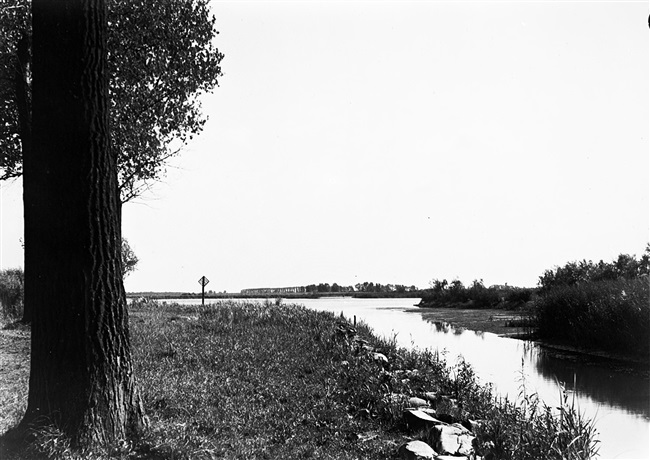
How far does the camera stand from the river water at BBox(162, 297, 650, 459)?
30.7 feet

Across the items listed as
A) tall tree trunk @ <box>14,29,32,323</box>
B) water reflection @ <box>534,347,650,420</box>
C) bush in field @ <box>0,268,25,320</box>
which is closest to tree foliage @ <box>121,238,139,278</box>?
bush in field @ <box>0,268,25,320</box>

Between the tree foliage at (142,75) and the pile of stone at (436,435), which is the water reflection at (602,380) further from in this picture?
the tree foliage at (142,75)

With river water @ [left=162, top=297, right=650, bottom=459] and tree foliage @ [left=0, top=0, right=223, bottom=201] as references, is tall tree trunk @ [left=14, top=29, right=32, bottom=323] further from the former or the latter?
river water @ [left=162, top=297, right=650, bottom=459]

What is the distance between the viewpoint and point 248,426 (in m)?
7.17

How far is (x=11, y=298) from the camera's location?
1950 cm

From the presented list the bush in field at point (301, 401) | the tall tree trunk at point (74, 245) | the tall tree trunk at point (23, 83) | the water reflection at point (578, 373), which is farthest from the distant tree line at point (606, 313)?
the tall tree trunk at point (23, 83)

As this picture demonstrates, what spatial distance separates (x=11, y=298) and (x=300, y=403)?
15.6 m

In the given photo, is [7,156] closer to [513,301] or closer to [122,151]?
[122,151]

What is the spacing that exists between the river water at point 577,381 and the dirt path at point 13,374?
24.4 ft

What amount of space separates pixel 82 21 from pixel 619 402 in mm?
12850

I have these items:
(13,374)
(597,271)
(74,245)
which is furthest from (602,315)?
(74,245)

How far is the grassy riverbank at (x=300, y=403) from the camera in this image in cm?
649

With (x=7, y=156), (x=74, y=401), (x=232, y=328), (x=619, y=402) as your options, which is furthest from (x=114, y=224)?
(x=7, y=156)

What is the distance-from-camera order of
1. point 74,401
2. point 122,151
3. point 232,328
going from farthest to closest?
point 122,151 < point 232,328 < point 74,401
